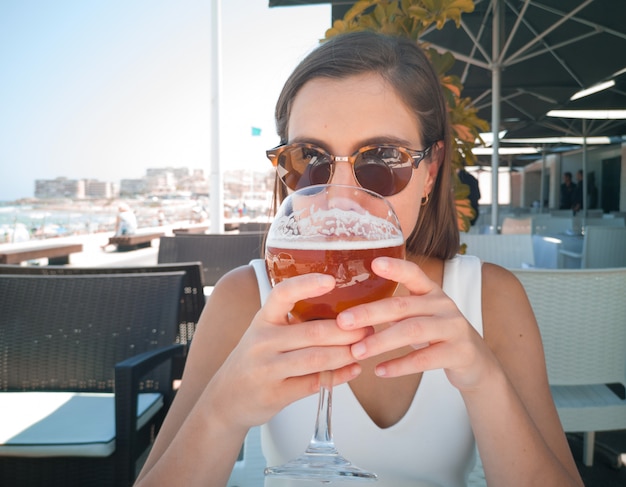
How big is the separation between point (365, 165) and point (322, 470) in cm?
74

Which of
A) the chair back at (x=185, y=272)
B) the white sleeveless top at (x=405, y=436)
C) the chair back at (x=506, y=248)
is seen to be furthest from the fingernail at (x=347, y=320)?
the chair back at (x=506, y=248)

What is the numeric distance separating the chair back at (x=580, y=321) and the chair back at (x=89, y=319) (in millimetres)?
2057

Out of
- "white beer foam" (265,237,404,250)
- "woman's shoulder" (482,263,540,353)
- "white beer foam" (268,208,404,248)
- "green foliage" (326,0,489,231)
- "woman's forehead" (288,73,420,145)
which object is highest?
"green foliage" (326,0,489,231)

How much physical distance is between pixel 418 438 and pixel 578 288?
166 centimetres

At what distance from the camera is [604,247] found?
549cm

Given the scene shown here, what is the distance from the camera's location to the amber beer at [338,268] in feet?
2.50

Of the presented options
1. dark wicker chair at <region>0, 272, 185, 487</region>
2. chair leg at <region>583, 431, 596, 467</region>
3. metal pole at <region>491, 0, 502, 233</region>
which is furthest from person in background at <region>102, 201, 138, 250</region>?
chair leg at <region>583, 431, 596, 467</region>

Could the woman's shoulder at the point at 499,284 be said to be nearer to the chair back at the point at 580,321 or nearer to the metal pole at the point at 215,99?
the chair back at the point at 580,321

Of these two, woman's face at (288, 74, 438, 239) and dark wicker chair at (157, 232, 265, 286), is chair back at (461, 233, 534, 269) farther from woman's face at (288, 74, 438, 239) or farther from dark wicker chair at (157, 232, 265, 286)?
woman's face at (288, 74, 438, 239)

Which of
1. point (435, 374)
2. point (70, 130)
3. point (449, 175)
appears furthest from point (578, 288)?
point (70, 130)

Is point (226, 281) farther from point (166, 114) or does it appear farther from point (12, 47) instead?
point (166, 114)

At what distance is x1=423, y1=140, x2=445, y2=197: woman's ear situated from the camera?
5.03 ft

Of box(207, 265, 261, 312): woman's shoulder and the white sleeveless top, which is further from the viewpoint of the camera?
box(207, 265, 261, 312): woman's shoulder

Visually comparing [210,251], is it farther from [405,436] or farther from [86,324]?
[405,436]
